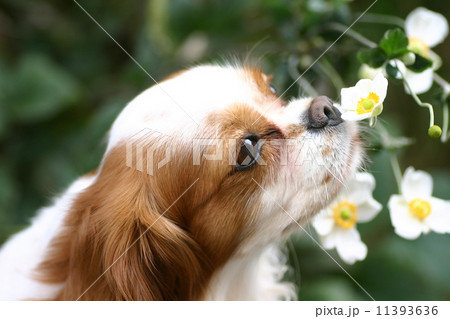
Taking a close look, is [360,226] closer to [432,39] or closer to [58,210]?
[432,39]

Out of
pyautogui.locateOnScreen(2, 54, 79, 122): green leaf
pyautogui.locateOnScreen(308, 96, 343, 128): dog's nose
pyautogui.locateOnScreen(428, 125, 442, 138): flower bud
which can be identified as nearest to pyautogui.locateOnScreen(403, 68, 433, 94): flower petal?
pyautogui.locateOnScreen(308, 96, 343, 128): dog's nose

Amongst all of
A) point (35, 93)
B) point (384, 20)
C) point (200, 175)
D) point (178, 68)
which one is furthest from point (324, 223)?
point (35, 93)

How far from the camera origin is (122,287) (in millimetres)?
1303

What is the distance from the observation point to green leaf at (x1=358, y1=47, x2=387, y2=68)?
1.25 metres

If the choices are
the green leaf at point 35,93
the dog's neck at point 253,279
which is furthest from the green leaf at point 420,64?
the green leaf at point 35,93

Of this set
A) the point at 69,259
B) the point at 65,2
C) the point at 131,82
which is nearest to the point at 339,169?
the point at 69,259

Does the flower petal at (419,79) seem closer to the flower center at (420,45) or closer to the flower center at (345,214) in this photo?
the flower center at (420,45)

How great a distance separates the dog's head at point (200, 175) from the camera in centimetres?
131

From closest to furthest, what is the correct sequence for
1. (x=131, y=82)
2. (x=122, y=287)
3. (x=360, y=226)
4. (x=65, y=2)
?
1. (x=122, y=287)
2. (x=360, y=226)
3. (x=131, y=82)
4. (x=65, y=2)

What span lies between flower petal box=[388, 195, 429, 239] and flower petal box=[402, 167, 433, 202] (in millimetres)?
23

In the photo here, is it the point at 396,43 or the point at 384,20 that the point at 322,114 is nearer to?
the point at 396,43

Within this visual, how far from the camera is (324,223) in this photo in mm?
1405

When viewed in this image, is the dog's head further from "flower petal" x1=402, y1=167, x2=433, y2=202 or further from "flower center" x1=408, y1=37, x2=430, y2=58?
"flower center" x1=408, y1=37, x2=430, y2=58
